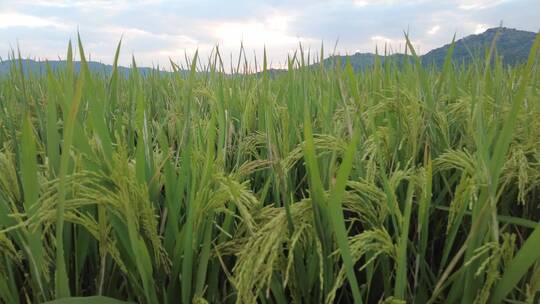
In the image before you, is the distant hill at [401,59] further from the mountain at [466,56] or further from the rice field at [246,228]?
the rice field at [246,228]

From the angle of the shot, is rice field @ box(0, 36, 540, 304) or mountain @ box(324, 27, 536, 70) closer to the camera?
rice field @ box(0, 36, 540, 304)

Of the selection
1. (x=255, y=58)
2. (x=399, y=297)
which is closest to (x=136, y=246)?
(x=399, y=297)

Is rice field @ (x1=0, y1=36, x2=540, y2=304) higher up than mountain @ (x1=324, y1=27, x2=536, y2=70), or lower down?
lower down

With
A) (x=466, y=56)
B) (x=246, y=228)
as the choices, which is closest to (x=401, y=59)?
(x=466, y=56)

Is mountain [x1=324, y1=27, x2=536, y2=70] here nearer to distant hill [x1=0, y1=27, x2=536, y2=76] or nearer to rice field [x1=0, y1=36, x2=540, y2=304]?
distant hill [x1=0, y1=27, x2=536, y2=76]

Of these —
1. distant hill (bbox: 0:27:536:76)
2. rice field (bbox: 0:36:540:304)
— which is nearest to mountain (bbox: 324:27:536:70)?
distant hill (bbox: 0:27:536:76)

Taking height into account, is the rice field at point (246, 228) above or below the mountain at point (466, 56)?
below

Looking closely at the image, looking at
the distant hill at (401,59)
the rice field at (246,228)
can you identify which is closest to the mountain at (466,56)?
the distant hill at (401,59)

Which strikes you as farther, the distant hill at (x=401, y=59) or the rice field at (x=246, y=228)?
the distant hill at (x=401, y=59)

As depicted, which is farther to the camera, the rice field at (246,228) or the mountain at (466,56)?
the mountain at (466,56)

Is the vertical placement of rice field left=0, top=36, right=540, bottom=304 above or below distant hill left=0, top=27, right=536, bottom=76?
below

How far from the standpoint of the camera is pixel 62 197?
1.99 ft

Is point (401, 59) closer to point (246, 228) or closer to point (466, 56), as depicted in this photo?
point (466, 56)

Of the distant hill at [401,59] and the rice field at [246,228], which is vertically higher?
the distant hill at [401,59]
